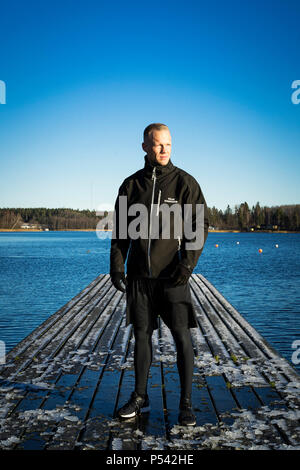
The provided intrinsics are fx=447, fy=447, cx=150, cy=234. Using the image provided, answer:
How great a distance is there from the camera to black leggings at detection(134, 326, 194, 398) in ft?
10.1

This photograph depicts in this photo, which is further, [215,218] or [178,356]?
[215,218]

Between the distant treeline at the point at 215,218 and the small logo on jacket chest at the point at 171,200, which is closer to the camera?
the small logo on jacket chest at the point at 171,200

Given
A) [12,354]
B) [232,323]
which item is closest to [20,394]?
[12,354]

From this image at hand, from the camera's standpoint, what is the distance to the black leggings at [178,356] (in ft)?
Answer: 10.1

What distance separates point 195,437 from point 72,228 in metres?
173

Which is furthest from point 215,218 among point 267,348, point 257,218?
point 267,348

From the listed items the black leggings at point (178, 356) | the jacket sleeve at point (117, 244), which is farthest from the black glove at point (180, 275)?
the jacket sleeve at point (117, 244)

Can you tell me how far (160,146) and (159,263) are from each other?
2.67 feet

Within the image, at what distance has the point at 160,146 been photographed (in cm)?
311

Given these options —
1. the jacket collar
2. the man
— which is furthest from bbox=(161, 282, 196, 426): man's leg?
the jacket collar

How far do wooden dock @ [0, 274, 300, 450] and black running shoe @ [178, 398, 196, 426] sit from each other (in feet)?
0.15

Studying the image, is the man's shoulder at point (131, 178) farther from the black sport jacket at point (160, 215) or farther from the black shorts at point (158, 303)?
the black shorts at point (158, 303)

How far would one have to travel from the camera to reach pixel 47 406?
3324mm

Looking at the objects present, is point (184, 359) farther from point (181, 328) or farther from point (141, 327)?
point (141, 327)
